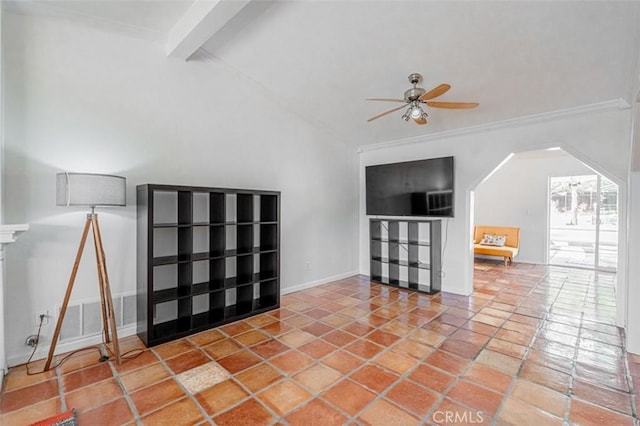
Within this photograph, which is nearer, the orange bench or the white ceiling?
the white ceiling

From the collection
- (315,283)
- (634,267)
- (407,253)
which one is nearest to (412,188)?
(407,253)

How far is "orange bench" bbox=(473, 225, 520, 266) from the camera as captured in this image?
674 centimetres

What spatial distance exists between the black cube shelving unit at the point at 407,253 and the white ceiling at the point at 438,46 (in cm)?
187

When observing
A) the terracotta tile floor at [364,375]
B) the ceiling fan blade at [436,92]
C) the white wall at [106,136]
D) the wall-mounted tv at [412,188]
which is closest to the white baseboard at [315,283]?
the white wall at [106,136]

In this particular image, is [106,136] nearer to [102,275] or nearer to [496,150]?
[102,275]

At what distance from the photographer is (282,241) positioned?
4648 millimetres

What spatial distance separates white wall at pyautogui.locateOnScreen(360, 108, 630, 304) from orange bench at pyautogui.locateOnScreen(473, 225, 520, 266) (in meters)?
2.61

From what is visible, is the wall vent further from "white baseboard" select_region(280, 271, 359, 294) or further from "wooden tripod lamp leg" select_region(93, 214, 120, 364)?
"white baseboard" select_region(280, 271, 359, 294)

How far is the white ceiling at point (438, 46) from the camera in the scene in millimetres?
2592

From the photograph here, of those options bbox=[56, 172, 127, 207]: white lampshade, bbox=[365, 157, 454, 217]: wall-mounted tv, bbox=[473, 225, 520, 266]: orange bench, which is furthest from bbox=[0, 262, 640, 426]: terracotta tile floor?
bbox=[473, 225, 520, 266]: orange bench

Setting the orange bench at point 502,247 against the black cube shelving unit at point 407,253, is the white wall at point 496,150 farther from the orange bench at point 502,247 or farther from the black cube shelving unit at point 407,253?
the orange bench at point 502,247

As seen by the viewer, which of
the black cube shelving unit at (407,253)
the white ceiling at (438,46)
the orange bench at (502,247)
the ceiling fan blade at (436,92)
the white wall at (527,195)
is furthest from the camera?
the white wall at (527,195)

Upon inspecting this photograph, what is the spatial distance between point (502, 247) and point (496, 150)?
360cm

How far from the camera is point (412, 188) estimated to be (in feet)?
16.5
